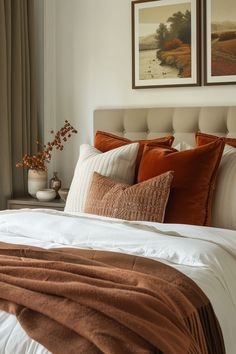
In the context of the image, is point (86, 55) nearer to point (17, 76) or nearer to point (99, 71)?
point (99, 71)

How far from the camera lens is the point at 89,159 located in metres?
3.16

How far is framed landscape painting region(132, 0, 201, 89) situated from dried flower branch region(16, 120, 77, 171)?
67cm

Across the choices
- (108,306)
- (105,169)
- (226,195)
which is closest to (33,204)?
(105,169)

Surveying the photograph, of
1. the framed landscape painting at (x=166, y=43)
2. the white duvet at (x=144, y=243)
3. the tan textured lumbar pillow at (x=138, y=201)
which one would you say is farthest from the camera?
the framed landscape painting at (x=166, y=43)

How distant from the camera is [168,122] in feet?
11.9

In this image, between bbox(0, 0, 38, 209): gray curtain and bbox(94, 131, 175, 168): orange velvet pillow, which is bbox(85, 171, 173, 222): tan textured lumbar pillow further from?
bbox(0, 0, 38, 209): gray curtain

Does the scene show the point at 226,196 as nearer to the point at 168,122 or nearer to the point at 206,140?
the point at 206,140

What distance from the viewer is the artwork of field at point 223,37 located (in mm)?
3447

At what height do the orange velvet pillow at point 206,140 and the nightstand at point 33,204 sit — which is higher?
the orange velvet pillow at point 206,140

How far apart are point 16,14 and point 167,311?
310cm

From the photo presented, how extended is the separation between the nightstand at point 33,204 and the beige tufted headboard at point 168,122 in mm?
638

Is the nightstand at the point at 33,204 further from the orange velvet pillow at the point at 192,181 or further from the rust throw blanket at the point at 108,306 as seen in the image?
the rust throw blanket at the point at 108,306

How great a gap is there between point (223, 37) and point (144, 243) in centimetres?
184

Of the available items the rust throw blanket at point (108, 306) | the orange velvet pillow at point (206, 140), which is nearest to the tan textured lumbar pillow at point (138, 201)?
the orange velvet pillow at point (206, 140)
